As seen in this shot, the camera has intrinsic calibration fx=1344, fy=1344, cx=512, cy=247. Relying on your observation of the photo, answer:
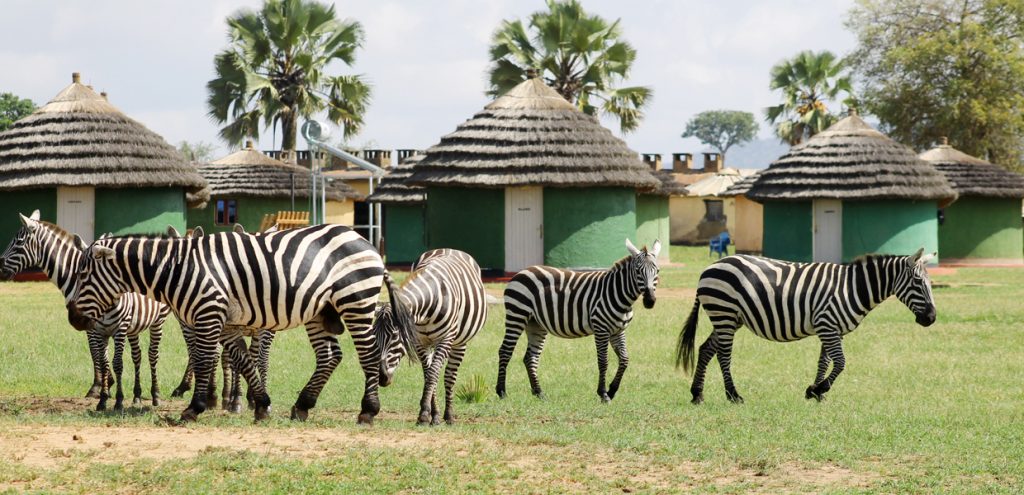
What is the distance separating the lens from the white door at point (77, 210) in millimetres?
32188

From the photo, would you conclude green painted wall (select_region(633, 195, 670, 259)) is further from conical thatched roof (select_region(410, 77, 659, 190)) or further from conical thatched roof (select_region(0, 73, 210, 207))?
conical thatched roof (select_region(0, 73, 210, 207))

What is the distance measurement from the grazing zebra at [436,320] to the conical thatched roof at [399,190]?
27644 mm

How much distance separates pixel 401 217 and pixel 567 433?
101ft

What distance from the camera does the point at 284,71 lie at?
45.6 metres

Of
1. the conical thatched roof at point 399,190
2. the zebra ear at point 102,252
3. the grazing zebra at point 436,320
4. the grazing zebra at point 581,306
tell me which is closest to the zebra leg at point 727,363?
the grazing zebra at point 581,306

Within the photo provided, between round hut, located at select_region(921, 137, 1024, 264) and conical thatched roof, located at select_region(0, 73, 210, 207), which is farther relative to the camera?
round hut, located at select_region(921, 137, 1024, 264)

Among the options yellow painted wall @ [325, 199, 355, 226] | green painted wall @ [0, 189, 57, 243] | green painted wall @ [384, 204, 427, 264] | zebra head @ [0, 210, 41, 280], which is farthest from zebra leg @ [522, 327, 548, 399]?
yellow painted wall @ [325, 199, 355, 226]

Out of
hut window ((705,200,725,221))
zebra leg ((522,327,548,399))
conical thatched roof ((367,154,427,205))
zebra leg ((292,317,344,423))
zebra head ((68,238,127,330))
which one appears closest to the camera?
zebra head ((68,238,127,330))

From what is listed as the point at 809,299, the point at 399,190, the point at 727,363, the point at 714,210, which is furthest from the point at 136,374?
the point at 714,210

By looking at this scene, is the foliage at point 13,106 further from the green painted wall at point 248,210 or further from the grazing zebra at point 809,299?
the grazing zebra at point 809,299

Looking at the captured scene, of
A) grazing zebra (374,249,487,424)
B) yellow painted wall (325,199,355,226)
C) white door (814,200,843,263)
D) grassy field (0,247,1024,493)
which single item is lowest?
grassy field (0,247,1024,493)

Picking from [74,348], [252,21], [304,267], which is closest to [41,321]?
[74,348]

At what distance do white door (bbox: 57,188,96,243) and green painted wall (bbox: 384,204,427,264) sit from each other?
36.7 ft

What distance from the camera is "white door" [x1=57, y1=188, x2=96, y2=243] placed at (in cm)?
3219
